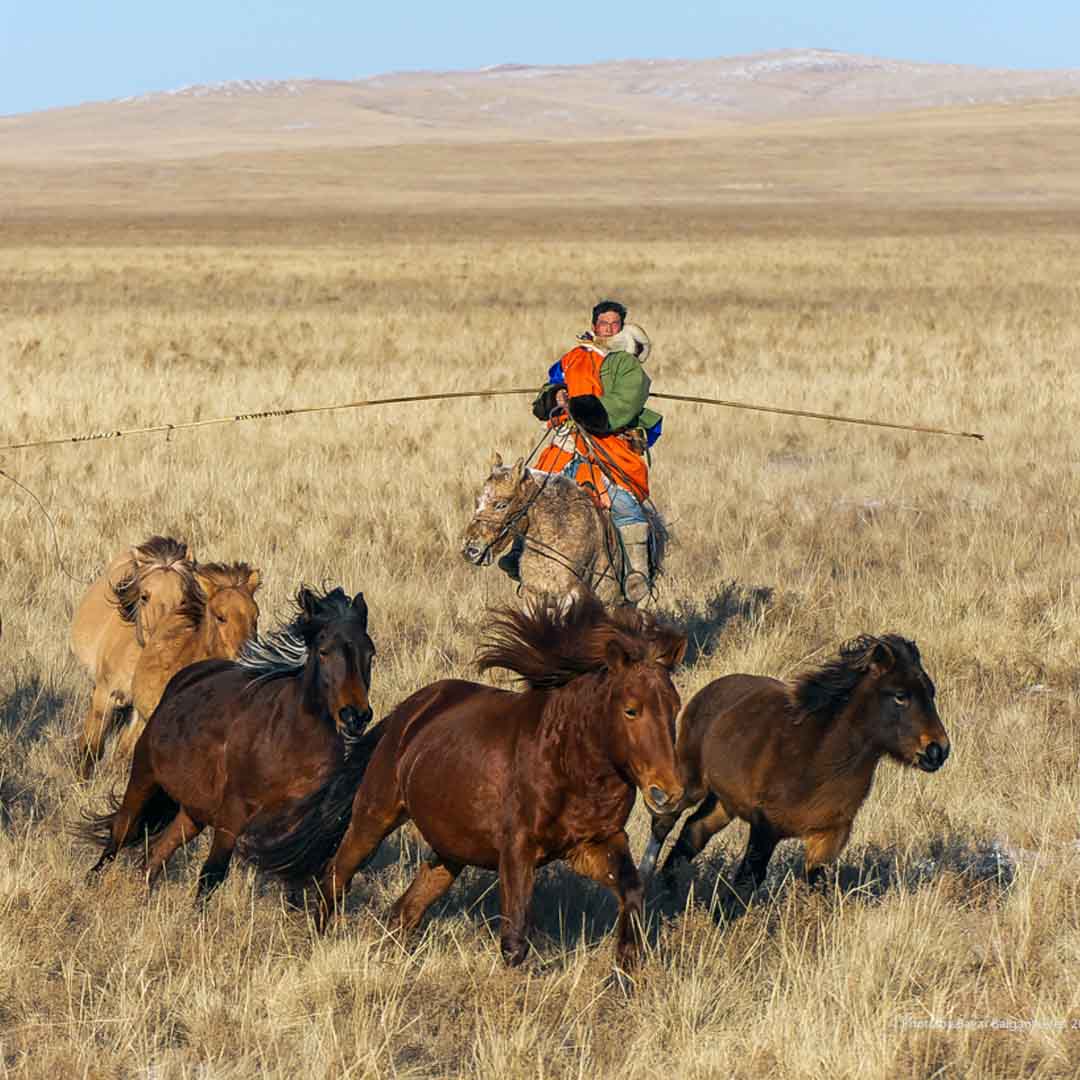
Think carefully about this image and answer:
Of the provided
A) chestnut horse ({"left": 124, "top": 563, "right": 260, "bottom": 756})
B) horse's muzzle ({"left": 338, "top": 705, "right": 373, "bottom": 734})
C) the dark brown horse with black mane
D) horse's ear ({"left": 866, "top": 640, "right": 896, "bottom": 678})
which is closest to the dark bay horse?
horse's muzzle ({"left": 338, "top": 705, "right": 373, "bottom": 734})

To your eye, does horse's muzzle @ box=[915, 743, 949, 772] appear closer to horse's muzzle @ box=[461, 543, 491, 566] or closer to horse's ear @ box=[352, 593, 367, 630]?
horse's ear @ box=[352, 593, 367, 630]

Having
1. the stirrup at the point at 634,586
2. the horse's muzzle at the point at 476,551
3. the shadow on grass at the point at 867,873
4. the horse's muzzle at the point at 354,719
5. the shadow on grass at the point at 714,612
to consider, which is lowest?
the shadow on grass at the point at 714,612

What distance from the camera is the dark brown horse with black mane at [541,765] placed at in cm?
447

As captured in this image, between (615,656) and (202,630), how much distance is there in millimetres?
2600

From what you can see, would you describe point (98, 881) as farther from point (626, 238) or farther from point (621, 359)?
point (626, 238)

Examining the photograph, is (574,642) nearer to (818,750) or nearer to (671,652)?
(671,652)

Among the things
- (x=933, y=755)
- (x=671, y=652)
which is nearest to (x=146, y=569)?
(x=671, y=652)

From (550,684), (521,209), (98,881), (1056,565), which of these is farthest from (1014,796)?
(521,209)

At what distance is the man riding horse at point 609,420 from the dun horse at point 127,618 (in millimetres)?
2384

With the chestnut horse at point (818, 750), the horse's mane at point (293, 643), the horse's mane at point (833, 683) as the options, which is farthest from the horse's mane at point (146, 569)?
the horse's mane at point (833, 683)

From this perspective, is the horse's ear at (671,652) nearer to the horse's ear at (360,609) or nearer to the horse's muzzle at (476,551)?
the horse's ear at (360,609)

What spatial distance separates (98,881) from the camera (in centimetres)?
577

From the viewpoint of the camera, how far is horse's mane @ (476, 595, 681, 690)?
449cm

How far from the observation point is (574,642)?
4781 millimetres
